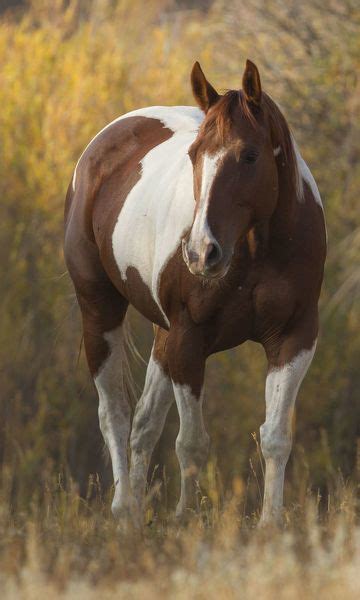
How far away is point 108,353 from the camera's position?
21.4 ft

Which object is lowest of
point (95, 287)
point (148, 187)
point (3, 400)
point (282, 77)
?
point (3, 400)

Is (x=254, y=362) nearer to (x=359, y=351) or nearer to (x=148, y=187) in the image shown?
(x=359, y=351)

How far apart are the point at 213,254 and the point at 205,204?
23 centimetres

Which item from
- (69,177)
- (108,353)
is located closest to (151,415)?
(108,353)

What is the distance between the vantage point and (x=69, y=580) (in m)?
3.81

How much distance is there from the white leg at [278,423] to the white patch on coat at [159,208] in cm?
70

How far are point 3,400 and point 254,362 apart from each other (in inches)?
101

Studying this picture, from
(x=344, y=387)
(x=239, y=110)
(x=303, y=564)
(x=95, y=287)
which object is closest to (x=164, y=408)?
(x=95, y=287)

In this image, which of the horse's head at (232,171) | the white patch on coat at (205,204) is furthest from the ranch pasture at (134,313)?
the white patch on coat at (205,204)

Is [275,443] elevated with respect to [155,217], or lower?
lower

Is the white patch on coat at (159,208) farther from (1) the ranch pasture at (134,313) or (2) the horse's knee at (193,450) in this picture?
(1) the ranch pasture at (134,313)

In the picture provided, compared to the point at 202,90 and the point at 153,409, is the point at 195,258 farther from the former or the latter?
the point at 153,409

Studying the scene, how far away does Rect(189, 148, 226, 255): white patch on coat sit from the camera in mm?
4625

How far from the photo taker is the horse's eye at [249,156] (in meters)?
4.89
